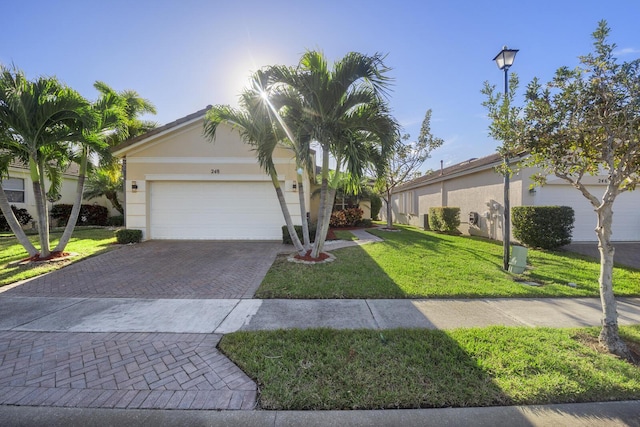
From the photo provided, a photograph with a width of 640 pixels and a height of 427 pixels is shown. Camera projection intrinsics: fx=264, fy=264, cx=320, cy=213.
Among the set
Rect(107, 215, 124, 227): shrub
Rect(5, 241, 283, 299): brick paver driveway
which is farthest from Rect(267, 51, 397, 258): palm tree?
Rect(107, 215, 124, 227): shrub

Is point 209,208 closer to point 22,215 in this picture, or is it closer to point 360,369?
point 360,369

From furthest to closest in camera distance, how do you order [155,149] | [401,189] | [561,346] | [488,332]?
1. [401,189]
2. [155,149]
3. [488,332]
4. [561,346]

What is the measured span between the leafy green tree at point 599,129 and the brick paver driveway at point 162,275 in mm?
5508

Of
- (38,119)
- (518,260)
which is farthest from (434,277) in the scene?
(38,119)

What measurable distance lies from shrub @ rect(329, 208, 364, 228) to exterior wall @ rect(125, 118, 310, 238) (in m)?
6.61

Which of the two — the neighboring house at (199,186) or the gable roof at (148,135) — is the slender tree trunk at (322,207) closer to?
the neighboring house at (199,186)

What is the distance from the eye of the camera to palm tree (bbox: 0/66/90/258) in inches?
264

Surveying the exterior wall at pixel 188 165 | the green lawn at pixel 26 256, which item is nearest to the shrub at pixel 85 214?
the green lawn at pixel 26 256

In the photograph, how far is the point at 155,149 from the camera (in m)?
11.3

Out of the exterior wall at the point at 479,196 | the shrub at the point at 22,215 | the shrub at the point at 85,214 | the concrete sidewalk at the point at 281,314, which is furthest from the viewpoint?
the shrub at the point at 85,214

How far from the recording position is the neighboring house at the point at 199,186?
1120 cm

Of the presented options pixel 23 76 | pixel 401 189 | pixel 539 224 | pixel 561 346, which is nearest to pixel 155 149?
pixel 23 76

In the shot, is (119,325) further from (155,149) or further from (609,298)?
(155,149)

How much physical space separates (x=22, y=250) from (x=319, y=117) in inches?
451
